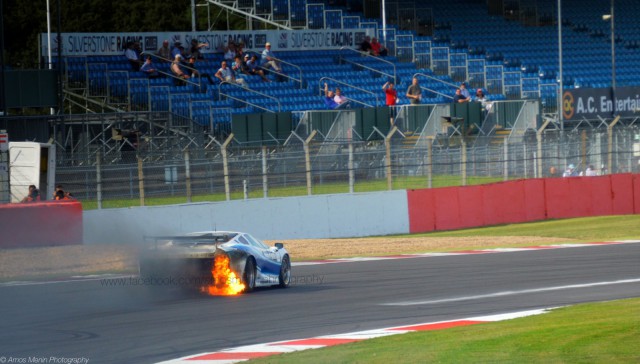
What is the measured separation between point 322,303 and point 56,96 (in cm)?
1870

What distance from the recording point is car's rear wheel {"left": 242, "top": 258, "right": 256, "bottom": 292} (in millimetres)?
15938

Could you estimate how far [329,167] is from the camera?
2780cm

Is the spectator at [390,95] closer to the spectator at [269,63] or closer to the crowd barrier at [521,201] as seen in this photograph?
the spectator at [269,63]

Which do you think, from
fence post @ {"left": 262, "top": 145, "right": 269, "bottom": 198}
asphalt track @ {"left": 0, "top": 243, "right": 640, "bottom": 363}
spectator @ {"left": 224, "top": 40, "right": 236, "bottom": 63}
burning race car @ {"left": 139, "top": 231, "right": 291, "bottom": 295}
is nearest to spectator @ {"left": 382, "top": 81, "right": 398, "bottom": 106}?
spectator @ {"left": 224, "top": 40, "right": 236, "bottom": 63}

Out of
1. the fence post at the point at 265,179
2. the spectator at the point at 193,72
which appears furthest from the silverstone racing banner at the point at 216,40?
the fence post at the point at 265,179

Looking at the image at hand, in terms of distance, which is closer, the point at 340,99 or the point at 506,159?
the point at 506,159

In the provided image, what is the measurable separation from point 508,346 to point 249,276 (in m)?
6.41

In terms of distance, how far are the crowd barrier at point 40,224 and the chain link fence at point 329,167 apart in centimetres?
263

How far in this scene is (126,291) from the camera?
51.8 ft

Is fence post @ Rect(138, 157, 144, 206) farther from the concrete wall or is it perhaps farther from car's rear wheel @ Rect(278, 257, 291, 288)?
car's rear wheel @ Rect(278, 257, 291, 288)

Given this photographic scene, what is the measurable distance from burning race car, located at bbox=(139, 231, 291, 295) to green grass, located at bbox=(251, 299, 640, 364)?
4215mm

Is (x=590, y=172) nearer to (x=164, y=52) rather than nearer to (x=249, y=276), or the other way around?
(x=164, y=52)

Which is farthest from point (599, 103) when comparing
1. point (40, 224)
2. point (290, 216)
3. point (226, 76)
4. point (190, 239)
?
point (190, 239)

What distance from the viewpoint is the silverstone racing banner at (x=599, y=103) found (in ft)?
124
